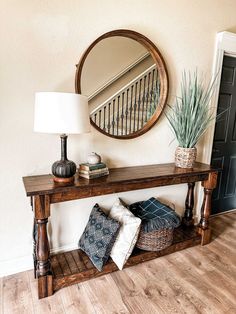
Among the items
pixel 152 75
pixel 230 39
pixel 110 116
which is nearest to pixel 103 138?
pixel 110 116

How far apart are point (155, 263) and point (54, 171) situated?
3.99 feet

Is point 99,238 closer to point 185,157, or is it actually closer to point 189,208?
point 185,157

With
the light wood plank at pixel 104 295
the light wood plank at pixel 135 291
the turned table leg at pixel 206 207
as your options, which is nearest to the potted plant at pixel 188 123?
the turned table leg at pixel 206 207

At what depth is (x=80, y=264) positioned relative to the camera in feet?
6.22

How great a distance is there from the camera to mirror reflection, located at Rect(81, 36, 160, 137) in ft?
6.41

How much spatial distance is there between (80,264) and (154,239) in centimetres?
65

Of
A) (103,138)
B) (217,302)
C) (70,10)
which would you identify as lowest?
(217,302)

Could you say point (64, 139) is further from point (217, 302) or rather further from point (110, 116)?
point (217, 302)

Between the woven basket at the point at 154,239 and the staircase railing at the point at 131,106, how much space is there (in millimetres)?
913

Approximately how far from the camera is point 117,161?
2176mm

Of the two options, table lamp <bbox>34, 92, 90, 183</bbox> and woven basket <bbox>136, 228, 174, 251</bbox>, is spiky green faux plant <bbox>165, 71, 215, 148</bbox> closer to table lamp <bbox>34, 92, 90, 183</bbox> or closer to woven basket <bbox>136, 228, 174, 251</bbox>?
woven basket <bbox>136, 228, 174, 251</bbox>

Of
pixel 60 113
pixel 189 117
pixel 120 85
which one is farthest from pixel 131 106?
pixel 60 113

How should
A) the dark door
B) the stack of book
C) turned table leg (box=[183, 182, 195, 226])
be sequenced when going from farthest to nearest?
the dark door
turned table leg (box=[183, 182, 195, 226])
the stack of book

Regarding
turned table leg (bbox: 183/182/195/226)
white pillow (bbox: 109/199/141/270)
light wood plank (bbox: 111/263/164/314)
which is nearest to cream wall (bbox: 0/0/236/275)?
white pillow (bbox: 109/199/141/270)
